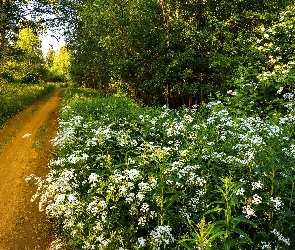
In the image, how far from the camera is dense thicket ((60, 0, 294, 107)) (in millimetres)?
16844

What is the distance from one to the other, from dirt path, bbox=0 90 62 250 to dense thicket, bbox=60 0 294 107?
6945 mm

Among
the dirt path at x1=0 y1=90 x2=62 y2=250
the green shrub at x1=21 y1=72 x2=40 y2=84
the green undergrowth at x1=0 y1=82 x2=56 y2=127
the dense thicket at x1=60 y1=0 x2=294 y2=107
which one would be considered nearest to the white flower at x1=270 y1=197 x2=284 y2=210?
the dirt path at x1=0 y1=90 x2=62 y2=250

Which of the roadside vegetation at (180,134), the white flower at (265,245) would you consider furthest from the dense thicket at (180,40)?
the white flower at (265,245)

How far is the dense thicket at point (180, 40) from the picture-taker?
55.3ft

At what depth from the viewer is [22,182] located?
34.3 ft

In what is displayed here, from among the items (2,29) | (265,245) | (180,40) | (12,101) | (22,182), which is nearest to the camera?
(265,245)

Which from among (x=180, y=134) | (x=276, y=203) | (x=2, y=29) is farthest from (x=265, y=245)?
(x=2, y=29)

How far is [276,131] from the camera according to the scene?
572 cm

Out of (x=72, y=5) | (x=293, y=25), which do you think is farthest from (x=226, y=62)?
(x=72, y=5)

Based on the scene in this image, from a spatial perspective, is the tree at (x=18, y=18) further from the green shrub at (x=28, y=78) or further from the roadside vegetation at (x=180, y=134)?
the green shrub at (x=28, y=78)

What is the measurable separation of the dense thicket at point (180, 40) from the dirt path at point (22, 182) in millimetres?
6945

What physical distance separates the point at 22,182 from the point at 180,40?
12.1 meters

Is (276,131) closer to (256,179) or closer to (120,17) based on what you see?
(256,179)

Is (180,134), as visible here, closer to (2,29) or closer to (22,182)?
(22,182)
